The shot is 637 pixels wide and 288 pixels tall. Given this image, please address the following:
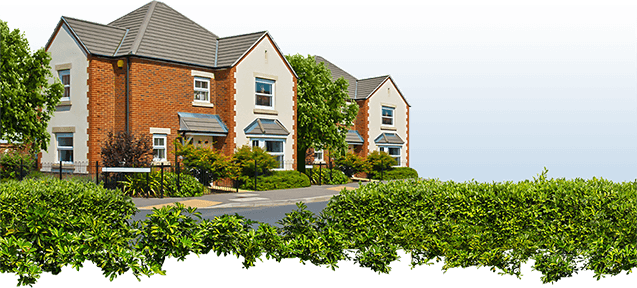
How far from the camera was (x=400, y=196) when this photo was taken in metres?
8.38

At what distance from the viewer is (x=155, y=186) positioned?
70.6 feet

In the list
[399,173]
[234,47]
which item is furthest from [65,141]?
[399,173]

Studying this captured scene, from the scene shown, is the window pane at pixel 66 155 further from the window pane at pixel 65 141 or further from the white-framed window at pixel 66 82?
the white-framed window at pixel 66 82

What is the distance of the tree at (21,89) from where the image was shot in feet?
70.6

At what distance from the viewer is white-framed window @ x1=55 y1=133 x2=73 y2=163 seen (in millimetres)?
26250

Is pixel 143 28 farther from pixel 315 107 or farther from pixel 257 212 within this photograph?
pixel 257 212

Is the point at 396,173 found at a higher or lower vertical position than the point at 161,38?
lower

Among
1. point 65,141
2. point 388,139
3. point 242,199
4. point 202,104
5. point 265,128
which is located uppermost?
point 202,104

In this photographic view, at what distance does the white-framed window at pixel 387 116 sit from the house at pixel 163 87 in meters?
13.6

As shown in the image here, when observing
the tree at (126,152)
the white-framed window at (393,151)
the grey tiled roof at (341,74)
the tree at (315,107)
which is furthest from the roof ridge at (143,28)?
the white-framed window at (393,151)

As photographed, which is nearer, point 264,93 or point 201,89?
point 201,89

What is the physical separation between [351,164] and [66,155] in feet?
56.7

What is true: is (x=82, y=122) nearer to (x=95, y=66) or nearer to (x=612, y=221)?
(x=95, y=66)

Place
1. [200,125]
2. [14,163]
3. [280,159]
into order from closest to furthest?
[14,163]
[200,125]
[280,159]
